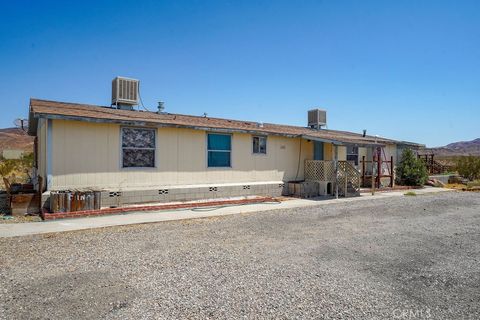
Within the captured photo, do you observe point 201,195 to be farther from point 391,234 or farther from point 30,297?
point 30,297

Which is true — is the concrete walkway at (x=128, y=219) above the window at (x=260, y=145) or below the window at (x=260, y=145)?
below

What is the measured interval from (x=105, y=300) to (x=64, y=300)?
468 millimetres

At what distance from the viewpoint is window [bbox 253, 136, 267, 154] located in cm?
1403

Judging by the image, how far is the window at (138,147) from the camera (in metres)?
10.8

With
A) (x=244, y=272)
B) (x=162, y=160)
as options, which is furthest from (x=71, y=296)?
(x=162, y=160)

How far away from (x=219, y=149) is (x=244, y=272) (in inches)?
334

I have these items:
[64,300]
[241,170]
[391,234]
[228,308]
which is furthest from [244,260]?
[241,170]

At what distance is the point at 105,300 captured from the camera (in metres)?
3.77

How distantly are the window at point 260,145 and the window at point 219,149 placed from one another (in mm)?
1343

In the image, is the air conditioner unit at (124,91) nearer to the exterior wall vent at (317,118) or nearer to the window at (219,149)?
the window at (219,149)

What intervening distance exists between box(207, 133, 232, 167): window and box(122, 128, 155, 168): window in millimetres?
2326

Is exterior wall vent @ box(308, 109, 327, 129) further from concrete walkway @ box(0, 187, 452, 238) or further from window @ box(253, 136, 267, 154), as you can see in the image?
concrete walkway @ box(0, 187, 452, 238)
